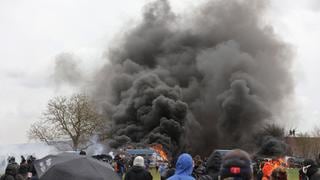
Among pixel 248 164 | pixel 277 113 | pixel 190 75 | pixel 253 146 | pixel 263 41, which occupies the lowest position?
pixel 248 164

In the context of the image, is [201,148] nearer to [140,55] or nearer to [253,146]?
[253,146]

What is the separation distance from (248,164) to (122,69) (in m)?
64.8

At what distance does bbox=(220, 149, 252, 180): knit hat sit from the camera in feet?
10.9

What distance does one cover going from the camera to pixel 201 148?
62.9 metres

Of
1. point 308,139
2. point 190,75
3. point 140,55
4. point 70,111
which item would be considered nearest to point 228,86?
point 190,75

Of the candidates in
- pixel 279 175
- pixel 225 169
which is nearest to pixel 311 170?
pixel 279 175

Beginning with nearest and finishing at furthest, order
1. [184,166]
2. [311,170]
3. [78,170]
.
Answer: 1. [184,166]
2. [78,170]
3. [311,170]

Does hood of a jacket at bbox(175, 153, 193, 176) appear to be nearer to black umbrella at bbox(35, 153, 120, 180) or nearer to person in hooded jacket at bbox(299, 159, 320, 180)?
black umbrella at bbox(35, 153, 120, 180)

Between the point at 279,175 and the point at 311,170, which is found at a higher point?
the point at 311,170

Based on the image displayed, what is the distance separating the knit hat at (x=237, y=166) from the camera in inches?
131

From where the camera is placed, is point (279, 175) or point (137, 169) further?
point (137, 169)

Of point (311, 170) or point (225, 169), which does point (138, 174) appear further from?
point (225, 169)

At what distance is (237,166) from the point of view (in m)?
3.34

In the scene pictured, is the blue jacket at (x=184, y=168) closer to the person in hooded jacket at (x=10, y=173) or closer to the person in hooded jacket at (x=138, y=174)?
the person in hooded jacket at (x=138, y=174)
